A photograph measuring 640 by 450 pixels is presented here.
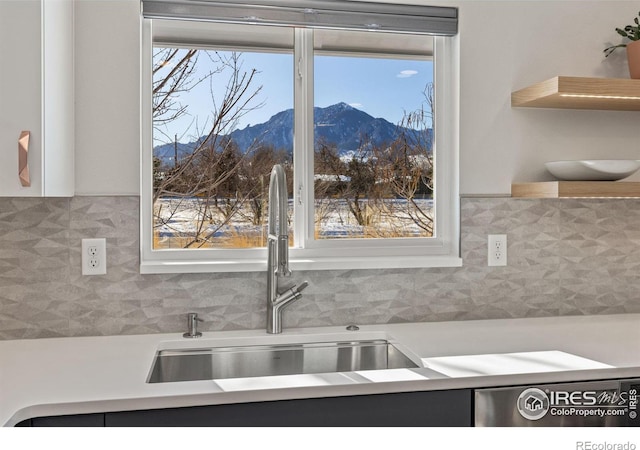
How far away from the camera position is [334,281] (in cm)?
208

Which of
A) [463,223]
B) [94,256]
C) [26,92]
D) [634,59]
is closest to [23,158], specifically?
[26,92]

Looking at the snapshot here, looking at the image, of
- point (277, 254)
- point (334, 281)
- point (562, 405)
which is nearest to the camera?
point (562, 405)

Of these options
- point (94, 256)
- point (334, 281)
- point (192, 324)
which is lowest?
point (192, 324)

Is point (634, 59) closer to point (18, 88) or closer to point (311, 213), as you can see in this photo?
point (311, 213)

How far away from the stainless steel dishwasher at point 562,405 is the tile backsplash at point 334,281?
0.65m

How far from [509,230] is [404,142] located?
526mm

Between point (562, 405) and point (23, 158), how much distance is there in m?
1.56

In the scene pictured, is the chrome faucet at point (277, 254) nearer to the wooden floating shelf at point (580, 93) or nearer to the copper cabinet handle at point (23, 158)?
the copper cabinet handle at point (23, 158)

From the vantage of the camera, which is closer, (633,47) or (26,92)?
(26,92)

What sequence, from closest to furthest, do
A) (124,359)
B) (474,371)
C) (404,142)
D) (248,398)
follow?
(248,398), (474,371), (124,359), (404,142)
